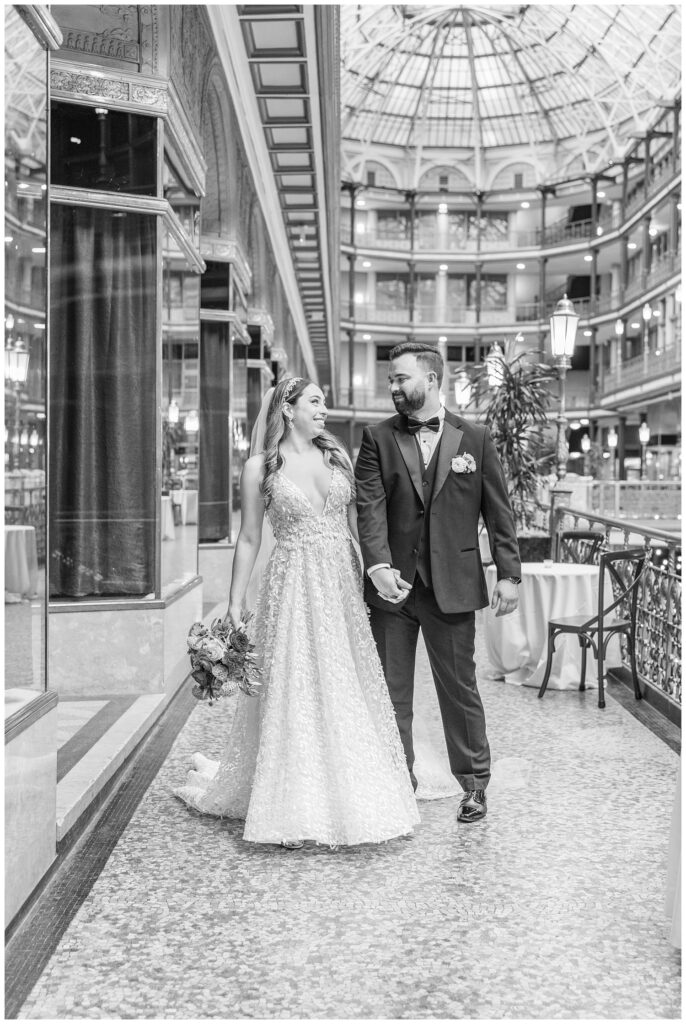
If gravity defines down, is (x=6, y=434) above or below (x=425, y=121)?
below

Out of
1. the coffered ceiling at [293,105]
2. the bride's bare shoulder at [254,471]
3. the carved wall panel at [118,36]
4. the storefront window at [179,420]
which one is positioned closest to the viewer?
the bride's bare shoulder at [254,471]

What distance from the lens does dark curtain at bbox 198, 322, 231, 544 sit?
9344mm

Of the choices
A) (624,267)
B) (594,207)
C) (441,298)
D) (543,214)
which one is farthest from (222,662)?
(441,298)

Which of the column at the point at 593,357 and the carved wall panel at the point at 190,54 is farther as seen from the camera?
the column at the point at 593,357

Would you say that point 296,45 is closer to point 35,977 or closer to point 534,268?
point 35,977

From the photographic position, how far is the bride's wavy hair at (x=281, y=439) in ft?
12.0

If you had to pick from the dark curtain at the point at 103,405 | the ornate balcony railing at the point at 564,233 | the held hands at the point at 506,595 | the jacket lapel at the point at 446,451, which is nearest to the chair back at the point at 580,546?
the dark curtain at the point at 103,405

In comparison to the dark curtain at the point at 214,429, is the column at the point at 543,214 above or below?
above

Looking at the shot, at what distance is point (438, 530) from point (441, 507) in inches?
3.5

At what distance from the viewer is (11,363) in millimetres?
2891

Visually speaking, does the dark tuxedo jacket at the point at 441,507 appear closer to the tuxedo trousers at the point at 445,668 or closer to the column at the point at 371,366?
the tuxedo trousers at the point at 445,668

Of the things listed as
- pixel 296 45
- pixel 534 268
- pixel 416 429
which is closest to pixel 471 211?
pixel 534 268

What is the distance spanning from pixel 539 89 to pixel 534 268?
313 inches

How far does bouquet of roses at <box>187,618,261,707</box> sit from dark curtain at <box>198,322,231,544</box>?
5859 mm
